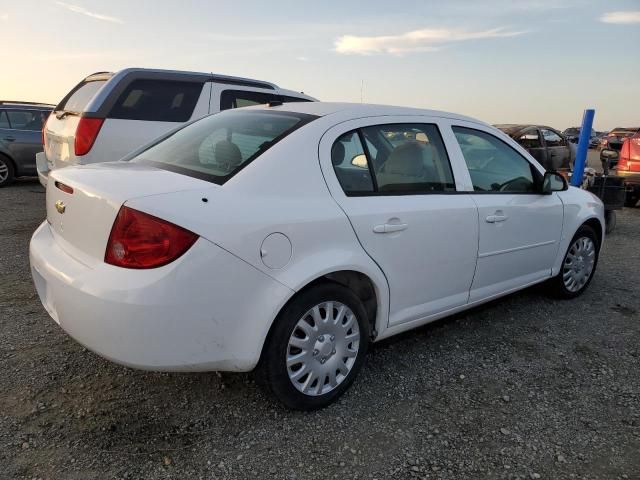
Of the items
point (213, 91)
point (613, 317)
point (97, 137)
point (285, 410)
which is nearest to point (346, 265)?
point (285, 410)

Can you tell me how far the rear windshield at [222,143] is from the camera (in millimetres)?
2520

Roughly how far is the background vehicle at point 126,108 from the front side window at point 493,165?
358 cm

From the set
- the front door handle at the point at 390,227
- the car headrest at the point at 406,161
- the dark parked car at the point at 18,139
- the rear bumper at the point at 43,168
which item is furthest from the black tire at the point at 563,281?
the dark parked car at the point at 18,139

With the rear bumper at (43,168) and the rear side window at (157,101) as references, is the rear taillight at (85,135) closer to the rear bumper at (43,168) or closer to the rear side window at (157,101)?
the rear side window at (157,101)

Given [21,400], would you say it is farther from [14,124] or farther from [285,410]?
[14,124]

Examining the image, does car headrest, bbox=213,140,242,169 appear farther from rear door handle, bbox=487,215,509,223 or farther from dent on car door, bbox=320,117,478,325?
rear door handle, bbox=487,215,509,223

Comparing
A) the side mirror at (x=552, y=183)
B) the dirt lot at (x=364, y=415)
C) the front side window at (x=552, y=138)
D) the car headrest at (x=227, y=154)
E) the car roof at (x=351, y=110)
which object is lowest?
the dirt lot at (x=364, y=415)

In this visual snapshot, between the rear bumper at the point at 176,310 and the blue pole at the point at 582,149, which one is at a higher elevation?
the blue pole at the point at 582,149

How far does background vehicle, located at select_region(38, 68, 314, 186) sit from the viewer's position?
5.24 meters

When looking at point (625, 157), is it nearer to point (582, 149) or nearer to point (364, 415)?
point (582, 149)

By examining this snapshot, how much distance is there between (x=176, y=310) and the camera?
208 centimetres

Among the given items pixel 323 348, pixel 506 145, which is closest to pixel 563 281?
pixel 506 145

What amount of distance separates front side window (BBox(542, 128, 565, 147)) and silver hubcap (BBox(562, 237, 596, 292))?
368 inches

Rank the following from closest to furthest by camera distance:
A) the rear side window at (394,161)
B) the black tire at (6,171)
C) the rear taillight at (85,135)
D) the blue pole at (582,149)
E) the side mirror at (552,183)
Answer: the rear side window at (394,161), the side mirror at (552,183), the rear taillight at (85,135), the blue pole at (582,149), the black tire at (6,171)
